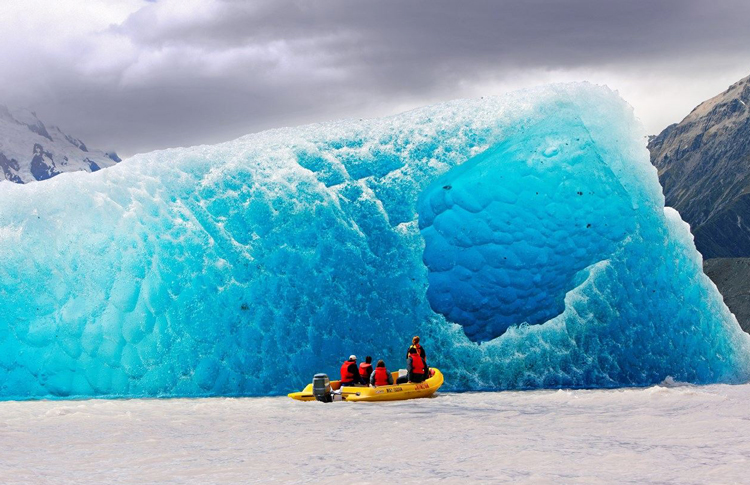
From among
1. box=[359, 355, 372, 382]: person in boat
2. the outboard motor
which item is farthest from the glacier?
the outboard motor

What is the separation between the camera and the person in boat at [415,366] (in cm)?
1753

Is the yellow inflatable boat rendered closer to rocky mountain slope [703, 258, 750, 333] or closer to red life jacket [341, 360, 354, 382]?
red life jacket [341, 360, 354, 382]

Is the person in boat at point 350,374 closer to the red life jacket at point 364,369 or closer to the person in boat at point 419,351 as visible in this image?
the red life jacket at point 364,369

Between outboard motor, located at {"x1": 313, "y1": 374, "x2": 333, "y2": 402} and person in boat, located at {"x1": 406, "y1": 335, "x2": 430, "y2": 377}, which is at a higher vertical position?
person in boat, located at {"x1": 406, "y1": 335, "x2": 430, "y2": 377}

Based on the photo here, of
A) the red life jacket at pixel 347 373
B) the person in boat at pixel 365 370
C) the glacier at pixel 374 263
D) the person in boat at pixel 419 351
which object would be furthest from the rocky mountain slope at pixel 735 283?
the red life jacket at pixel 347 373

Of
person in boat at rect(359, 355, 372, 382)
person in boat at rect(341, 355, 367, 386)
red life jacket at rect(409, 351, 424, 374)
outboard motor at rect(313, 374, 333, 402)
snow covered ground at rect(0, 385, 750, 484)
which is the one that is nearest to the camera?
snow covered ground at rect(0, 385, 750, 484)

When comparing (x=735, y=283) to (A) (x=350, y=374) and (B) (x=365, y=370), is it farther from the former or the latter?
(A) (x=350, y=374)

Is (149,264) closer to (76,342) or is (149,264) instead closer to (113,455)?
(76,342)

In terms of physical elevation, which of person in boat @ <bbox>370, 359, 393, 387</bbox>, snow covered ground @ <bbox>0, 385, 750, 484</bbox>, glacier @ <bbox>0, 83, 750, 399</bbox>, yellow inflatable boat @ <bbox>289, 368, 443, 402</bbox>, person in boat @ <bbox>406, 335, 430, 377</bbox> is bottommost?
snow covered ground @ <bbox>0, 385, 750, 484</bbox>

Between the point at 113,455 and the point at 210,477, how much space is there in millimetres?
2064

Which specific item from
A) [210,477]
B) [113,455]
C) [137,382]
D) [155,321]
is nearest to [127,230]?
[155,321]

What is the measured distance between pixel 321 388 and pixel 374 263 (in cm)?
327

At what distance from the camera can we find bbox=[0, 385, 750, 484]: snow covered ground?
Result: 10312mm

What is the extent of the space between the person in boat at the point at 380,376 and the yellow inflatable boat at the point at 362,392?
167 millimetres
